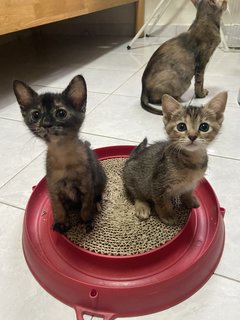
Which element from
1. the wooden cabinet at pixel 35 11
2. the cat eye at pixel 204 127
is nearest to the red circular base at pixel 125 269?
the cat eye at pixel 204 127

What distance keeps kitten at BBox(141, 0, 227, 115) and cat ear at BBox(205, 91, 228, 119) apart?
3.15 ft

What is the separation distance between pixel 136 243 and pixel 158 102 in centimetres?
126

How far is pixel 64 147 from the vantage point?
945 mm

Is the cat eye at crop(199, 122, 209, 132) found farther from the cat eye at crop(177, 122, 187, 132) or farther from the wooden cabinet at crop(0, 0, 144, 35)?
the wooden cabinet at crop(0, 0, 144, 35)

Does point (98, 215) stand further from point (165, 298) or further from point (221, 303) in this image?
point (221, 303)

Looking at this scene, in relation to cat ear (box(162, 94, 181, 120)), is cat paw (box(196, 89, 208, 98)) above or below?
below

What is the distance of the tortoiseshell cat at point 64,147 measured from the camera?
0.88 m

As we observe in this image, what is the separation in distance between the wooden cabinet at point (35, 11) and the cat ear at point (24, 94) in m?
1.09

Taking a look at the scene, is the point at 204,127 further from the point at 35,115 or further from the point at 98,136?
the point at 98,136

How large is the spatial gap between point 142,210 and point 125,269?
0.24 metres

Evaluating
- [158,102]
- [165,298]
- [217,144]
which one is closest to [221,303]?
[165,298]

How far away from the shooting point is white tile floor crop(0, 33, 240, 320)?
2.96 ft

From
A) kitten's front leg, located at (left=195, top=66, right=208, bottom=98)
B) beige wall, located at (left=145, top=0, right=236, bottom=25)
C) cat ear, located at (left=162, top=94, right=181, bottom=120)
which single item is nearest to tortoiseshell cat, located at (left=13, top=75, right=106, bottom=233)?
cat ear, located at (left=162, top=94, right=181, bottom=120)

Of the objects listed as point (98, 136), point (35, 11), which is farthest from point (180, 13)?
point (98, 136)
